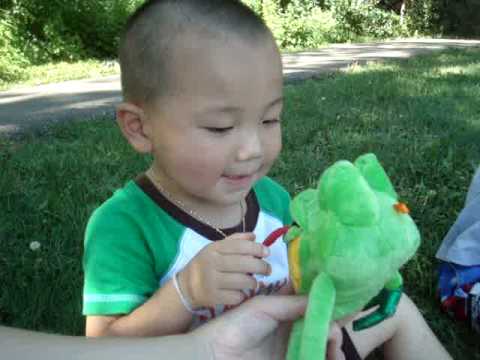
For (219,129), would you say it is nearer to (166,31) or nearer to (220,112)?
(220,112)

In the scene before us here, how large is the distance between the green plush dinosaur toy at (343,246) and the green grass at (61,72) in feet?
22.3

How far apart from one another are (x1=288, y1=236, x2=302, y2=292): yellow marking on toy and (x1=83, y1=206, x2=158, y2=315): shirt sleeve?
0.39m

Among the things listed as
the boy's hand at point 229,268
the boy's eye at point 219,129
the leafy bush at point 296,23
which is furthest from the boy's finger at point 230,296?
the leafy bush at point 296,23

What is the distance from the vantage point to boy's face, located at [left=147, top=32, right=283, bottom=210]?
1.23 m

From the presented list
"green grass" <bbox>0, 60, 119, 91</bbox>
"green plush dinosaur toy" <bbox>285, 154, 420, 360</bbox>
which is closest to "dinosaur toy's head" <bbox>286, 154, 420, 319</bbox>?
"green plush dinosaur toy" <bbox>285, 154, 420, 360</bbox>

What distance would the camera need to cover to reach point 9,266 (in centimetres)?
218

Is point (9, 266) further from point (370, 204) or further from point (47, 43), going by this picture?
point (47, 43)

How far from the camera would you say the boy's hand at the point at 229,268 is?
3.58ft

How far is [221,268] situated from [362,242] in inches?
10.9

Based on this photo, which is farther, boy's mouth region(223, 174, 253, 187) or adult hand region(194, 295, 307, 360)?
boy's mouth region(223, 174, 253, 187)

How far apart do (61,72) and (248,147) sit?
781cm

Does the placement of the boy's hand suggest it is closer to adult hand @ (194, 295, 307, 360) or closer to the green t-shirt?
adult hand @ (194, 295, 307, 360)

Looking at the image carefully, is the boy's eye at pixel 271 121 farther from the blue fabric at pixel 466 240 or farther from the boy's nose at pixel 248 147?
the blue fabric at pixel 466 240

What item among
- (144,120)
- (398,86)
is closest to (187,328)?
(144,120)
